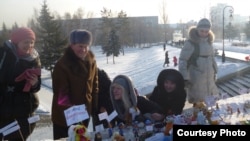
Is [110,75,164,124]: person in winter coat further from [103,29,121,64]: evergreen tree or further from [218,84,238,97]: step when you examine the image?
[103,29,121,64]: evergreen tree

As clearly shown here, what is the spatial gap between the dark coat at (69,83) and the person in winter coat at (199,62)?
74.6 inches

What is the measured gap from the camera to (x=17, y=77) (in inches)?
141

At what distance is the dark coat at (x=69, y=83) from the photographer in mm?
3586

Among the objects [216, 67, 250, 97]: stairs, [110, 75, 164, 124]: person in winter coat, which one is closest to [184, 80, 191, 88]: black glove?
[110, 75, 164, 124]: person in winter coat

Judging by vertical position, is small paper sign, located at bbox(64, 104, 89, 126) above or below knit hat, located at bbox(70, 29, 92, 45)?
below

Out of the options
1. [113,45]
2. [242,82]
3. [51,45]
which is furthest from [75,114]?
[113,45]

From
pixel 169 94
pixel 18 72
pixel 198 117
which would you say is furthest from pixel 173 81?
pixel 18 72

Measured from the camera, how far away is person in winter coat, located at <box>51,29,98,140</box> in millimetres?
3592

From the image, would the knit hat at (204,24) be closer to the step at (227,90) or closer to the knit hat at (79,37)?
the knit hat at (79,37)

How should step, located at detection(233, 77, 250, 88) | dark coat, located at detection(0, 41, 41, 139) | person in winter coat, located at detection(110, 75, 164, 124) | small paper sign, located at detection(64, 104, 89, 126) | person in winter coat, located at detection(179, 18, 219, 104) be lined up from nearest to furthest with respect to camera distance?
small paper sign, located at detection(64, 104, 89, 126) < dark coat, located at detection(0, 41, 41, 139) < person in winter coat, located at detection(110, 75, 164, 124) < person in winter coat, located at detection(179, 18, 219, 104) < step, located at detection(233, 77, 250, 88)

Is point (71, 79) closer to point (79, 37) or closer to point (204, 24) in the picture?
point (79, 37)

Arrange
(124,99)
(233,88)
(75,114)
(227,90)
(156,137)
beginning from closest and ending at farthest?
(156,137) < (75,114) < (124,99) < (227,90) < (233,88)

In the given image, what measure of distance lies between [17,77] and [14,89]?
0.53ft

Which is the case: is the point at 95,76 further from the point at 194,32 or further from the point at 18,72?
the point at 194,32
